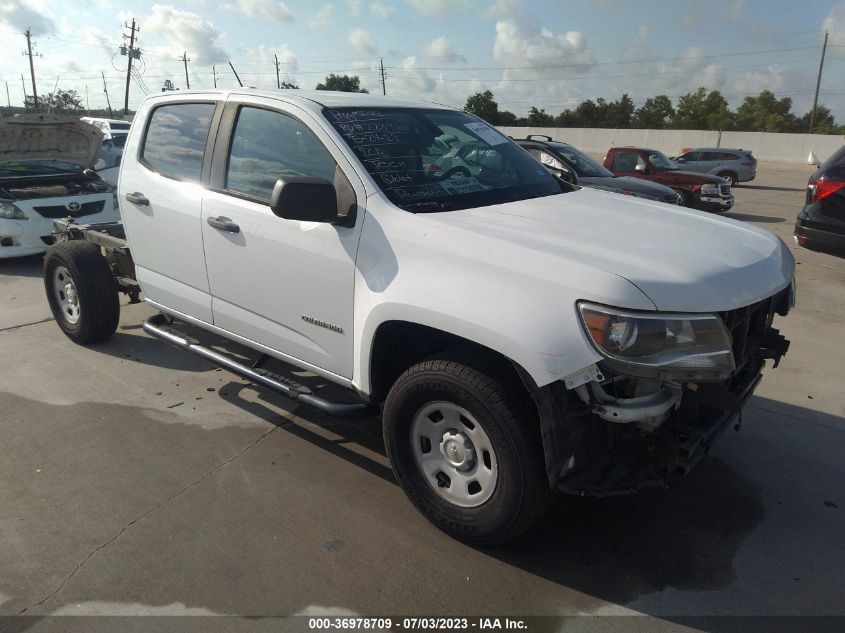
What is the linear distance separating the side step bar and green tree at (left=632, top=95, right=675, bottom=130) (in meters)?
78.7

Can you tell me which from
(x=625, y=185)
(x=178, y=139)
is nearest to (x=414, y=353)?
(x=178, y=139)

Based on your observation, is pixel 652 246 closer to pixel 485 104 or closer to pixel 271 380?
pixel 271 380

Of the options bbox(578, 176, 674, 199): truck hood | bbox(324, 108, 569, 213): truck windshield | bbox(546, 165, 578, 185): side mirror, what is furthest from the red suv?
bbox(324, 108, 569, 213): truck windshield

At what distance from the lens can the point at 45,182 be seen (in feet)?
26.9

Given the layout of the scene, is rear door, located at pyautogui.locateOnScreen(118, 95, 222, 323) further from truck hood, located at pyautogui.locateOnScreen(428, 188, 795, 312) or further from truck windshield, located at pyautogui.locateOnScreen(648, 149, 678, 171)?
truck windshield, located at pyautogui.locateOnScreen(648, 149, 678, 171)

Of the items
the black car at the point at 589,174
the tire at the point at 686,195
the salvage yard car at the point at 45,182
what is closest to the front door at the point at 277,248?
the salvage yard car at the point at 45,182

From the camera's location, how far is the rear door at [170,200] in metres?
3.96

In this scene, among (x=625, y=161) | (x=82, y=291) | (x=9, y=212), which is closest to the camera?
(x=82, y=291)

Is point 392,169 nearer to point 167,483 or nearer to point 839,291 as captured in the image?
point 167,483

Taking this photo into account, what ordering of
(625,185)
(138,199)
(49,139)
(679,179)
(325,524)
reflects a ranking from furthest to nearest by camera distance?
1. (679,179)
2. (625,185)
3. (49,139)
4. (138,199)
5. (325,524)

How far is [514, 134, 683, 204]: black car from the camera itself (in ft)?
32.7

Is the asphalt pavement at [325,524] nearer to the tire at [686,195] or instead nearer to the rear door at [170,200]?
the rear door at [170,200]

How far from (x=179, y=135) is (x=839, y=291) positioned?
718cm

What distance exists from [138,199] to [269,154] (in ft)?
4.25
